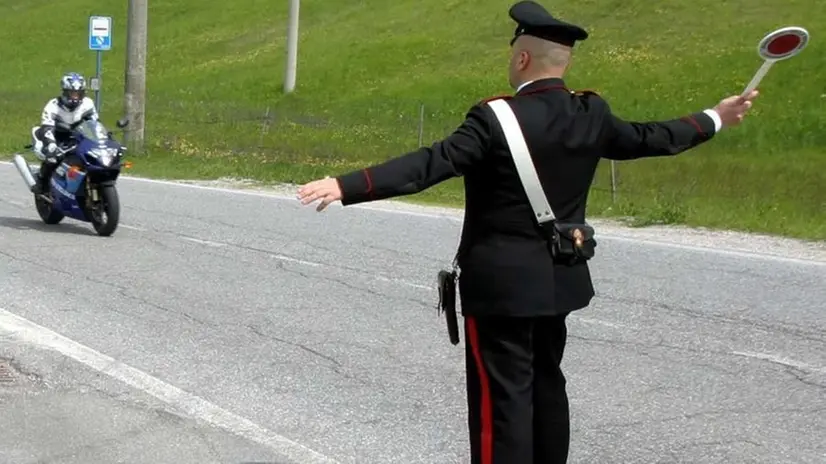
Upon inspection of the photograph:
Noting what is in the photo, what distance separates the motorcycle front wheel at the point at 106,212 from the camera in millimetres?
13812

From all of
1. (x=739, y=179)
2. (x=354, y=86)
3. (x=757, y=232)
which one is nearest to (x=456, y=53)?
(x=354, y=86)

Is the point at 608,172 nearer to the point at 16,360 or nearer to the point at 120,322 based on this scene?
the point at 120,322

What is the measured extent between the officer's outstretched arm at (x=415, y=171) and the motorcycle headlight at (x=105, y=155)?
393 inches

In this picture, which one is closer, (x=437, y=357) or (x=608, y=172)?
(x=437, y=357)

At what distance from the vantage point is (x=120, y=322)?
9.12 metres

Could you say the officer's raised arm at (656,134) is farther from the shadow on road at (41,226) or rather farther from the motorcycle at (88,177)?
the shadow on road at (41,226)

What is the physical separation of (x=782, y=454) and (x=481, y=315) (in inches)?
86.5

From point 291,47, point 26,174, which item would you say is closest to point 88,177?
point 26,174

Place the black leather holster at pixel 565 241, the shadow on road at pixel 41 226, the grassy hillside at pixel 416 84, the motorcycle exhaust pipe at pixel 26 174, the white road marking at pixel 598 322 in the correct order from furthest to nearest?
1. the grassy hillside at pixel 416 84
2. the motorcycle exhaust pipe at pixel 26 174
3. the shadow on road at pixel 41 226
4. the white road marking at pixel 598 322
5. the black leather holster at pixel 565 241

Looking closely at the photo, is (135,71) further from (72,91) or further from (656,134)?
(656,134)

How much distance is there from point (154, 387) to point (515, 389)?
10.7ft

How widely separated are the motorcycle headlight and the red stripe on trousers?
32.4ft

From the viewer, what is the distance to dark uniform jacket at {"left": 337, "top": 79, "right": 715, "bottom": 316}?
4242mm

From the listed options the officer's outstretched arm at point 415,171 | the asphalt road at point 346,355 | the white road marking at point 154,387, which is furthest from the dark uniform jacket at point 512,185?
the white road marking at point 154,387
